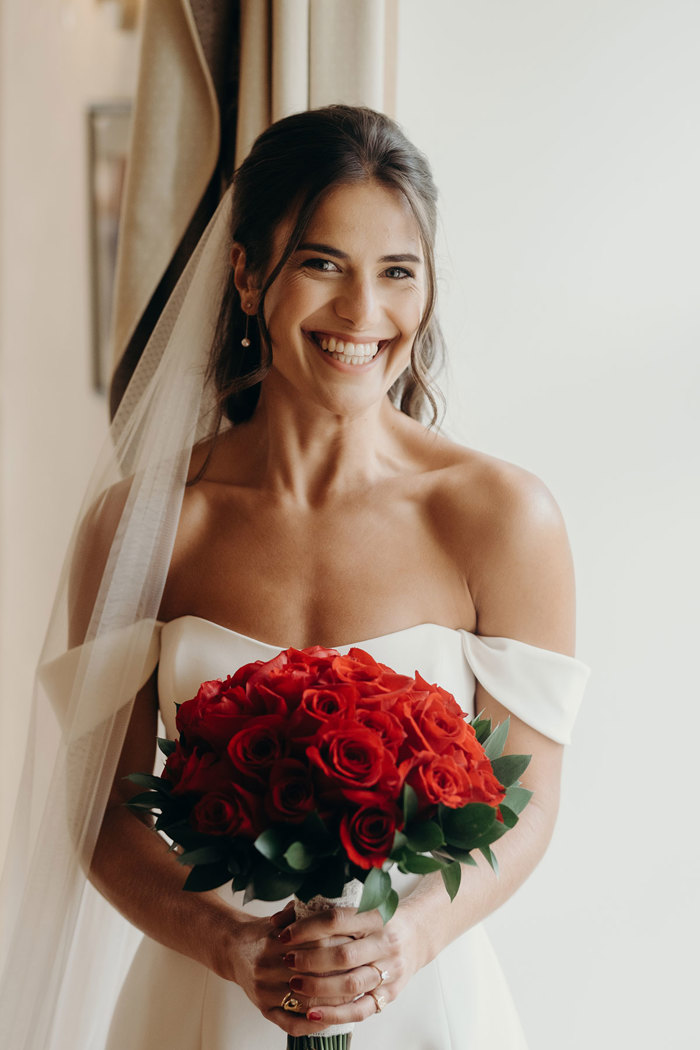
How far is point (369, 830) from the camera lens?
3.16 ft

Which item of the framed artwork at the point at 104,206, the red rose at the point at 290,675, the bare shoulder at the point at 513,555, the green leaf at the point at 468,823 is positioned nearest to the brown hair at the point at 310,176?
the bare shoulder at the point at 513,555

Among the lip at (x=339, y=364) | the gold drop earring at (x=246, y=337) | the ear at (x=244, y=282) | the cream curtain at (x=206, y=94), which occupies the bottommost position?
the lip at (x=339, y=364)

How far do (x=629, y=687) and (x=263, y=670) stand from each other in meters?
0.89

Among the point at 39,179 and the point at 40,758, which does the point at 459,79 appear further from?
the point at 39,179

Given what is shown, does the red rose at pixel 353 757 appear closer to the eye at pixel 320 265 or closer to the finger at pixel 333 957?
the finger at pixel 333 957

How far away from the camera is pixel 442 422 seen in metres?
1.71

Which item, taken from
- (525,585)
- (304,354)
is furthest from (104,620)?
(525,585)

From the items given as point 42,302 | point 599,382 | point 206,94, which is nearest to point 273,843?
point 599,382

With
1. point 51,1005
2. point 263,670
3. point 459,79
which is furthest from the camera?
Answer: point 459,79

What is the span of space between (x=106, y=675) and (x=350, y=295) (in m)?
0.60

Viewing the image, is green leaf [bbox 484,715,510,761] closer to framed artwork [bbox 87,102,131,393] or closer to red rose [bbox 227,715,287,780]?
red rose [bbox 227,715,287,780]

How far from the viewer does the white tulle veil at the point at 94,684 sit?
52.4 inches

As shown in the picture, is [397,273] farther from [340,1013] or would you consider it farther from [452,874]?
[340,1013]

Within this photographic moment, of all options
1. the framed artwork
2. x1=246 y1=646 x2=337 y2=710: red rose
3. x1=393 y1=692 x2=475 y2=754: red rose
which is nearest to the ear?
x1=246 y1=646 x2=337 y2=710: red rose
